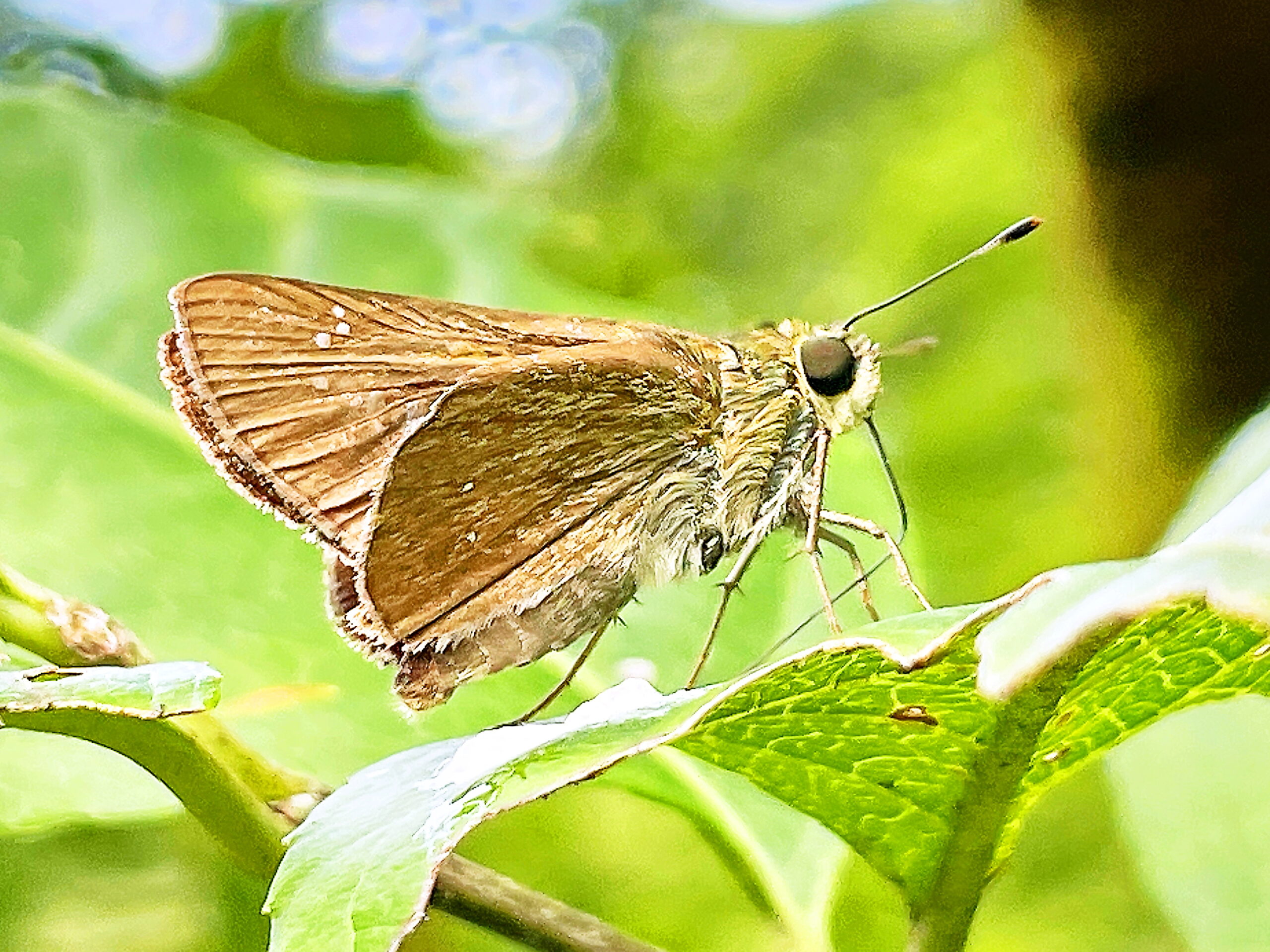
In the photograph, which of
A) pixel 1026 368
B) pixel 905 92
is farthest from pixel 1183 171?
pixel 905 92

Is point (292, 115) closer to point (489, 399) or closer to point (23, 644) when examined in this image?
point (489, 399)

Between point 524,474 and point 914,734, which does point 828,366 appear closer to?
point 524,474

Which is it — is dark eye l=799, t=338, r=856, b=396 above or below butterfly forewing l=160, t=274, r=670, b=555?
below

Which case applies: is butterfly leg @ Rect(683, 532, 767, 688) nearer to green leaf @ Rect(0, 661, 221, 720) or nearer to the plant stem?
the plant stem

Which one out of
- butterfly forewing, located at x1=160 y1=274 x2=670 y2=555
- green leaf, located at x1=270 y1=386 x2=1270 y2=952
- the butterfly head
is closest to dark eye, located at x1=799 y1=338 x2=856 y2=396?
the butterfly head

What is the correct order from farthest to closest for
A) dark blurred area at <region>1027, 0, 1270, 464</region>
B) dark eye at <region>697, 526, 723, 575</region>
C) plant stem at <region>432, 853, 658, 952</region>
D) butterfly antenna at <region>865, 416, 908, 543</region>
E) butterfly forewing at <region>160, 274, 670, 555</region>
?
dark blurred area at <region>1027, 0, 1270, 464</region> → butterfly antenna at <region>865, 416, 908, 543</region> → dark eye at <region>697, 526, 723, 575</region> → butterfly forewing at <region>160, 274, 670, 555</region> → plant stem at <region>432, 853, 658, 952</region>
